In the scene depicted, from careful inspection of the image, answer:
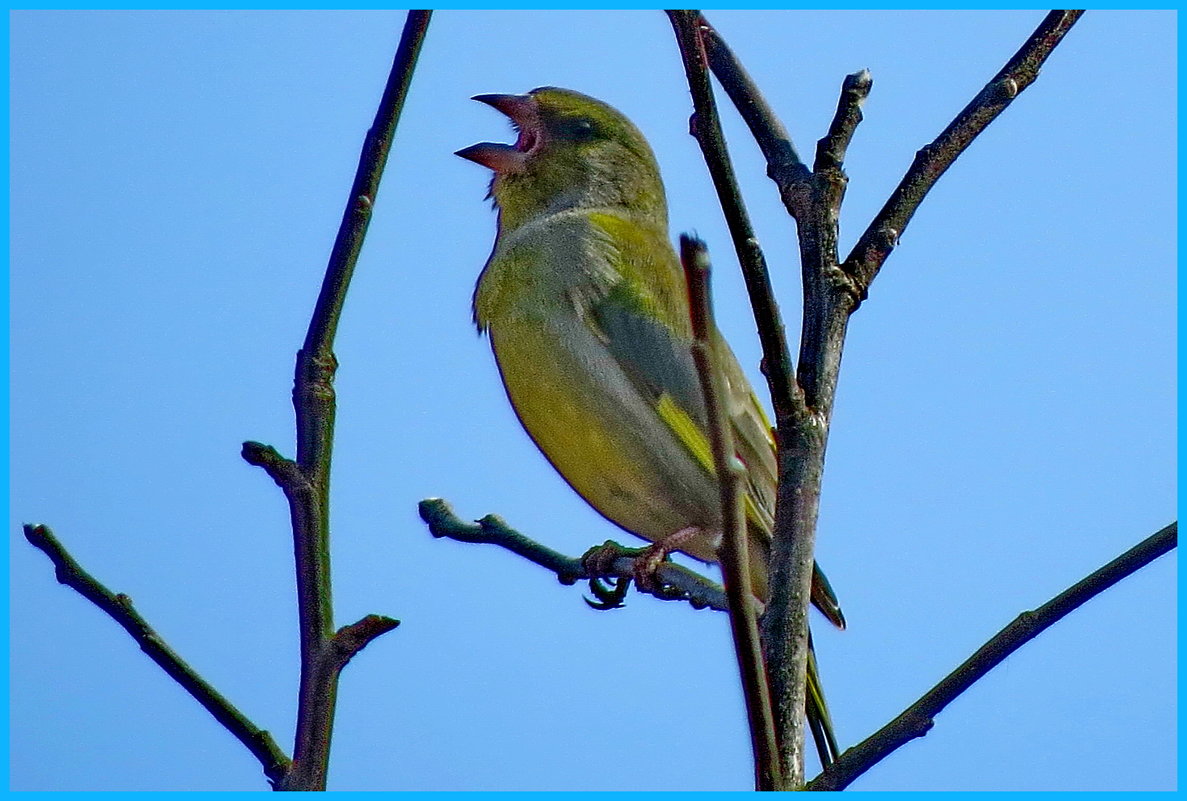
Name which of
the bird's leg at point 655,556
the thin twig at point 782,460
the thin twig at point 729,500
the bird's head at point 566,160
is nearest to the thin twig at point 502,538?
A: the bird's leg at point 655,556

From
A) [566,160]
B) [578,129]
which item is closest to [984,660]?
[566,160]

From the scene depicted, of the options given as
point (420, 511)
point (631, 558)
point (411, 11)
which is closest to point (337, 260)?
point (411, 11)

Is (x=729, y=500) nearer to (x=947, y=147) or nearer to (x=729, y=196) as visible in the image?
(x=729, y=196)

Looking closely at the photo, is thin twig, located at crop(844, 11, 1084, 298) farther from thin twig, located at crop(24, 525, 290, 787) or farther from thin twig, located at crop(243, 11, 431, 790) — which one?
thin twig, located at crop(24, 525, 290, 787)

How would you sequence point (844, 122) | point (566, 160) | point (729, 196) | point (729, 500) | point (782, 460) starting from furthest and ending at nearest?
point (566, 160) < point (844, 122) < point (782, 460) < point (729, 196) < point (729, 500)

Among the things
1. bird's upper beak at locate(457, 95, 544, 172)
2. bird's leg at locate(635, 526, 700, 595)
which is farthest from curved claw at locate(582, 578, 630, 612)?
bird's upper beak at locate(457, 95, 544, 172)

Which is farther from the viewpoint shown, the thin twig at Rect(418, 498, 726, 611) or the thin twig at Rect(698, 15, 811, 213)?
the thin twig at Rect(418, 498, 726, 611)

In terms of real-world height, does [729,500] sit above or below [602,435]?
below

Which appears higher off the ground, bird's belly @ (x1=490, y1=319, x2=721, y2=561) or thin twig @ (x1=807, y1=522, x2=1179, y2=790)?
bird's belly @ (x1=490, y1=319, x2=721, y2=561)
